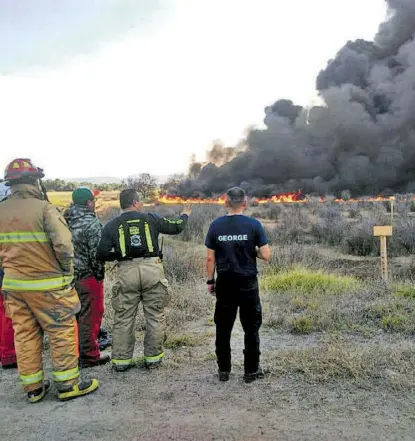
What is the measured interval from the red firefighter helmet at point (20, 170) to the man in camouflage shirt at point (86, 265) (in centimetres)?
72

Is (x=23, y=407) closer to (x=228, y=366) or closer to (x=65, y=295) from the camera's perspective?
(x=65, y=295)

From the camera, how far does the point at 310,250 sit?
11477mm

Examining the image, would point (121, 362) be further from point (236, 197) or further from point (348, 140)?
point (348, 140)

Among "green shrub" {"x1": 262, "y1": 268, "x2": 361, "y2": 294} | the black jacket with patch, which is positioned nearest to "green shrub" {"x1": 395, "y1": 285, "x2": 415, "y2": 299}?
"green shrub" {"x1": 262, "y1": 268, "x2": 361, "y2": 294}

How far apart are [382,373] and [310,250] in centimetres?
714

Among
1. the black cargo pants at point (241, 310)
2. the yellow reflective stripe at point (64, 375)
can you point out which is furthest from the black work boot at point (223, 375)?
the yellow reflective stripe at point (64, 375)

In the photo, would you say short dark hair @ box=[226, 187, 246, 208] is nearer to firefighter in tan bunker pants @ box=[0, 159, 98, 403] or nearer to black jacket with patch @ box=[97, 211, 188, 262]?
black jacket with patch @ box=[97, 211, 188, 262]

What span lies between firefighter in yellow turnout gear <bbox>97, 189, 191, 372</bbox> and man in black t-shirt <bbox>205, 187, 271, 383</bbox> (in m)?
0.63

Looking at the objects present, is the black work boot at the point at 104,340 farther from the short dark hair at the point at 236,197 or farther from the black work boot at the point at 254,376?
the short dark hair at the point at 236,197

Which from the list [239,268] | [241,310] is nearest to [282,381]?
[241,310]

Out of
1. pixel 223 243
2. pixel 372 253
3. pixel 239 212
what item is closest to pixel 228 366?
pixel 223 243

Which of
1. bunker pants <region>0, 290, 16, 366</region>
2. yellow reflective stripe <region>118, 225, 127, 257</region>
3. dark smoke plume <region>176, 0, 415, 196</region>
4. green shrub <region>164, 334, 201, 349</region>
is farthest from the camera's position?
dark smoke plume <region>176, 0, 415, 196</region>

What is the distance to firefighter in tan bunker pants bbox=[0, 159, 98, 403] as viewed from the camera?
4125 mm

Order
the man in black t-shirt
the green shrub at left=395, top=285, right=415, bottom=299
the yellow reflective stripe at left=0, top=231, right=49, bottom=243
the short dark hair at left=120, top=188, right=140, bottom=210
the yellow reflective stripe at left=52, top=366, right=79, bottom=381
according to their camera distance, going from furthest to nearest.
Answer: the green shrub at left=395, top=285, right=415, bottom=299 → the short dark hair at left=120, top=188, right=140, bottom=210 → the man in black t-shirt → the yellow reflective stripe at left=52, top=366, right=79, bottom=381 → the yellow reflective stripe at left=0, top=231, right=49, bottom=243
